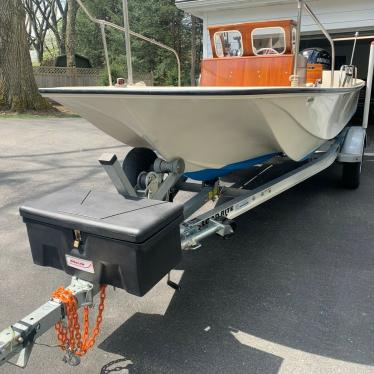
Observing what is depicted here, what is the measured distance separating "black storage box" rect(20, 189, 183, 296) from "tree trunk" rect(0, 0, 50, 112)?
37.8 feet

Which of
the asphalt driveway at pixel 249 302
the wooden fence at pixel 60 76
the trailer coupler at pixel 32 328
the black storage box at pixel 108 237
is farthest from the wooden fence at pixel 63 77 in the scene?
the trailer coupler at pixel 32 328

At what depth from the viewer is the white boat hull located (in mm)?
2609

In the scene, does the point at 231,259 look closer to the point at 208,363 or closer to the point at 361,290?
the point at 361,290

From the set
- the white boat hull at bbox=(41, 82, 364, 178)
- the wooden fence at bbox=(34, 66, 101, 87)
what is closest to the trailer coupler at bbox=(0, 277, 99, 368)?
the white boat hull at bbox=(41, 82, 364, 178)

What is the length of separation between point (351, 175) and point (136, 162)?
10.0 feet

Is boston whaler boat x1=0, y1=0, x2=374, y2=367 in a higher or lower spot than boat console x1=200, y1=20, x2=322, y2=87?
lower

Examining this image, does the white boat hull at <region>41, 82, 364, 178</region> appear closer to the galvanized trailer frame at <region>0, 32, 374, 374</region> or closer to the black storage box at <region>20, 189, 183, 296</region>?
the galvanized trailer frame at <region>0, 32, 374, 374</region>

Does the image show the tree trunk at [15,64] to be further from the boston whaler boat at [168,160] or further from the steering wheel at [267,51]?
the steering wheel at [267,51]

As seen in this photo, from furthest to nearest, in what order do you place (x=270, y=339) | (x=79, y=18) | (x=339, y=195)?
(x=79, y=18), (x=339, y=195), (x=270, y=339)

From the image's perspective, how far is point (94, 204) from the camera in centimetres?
229

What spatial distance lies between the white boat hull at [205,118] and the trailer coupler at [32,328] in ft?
4.23

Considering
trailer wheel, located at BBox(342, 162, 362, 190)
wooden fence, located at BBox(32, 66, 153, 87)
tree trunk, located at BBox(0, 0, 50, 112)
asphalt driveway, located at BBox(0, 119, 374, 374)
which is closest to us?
asphalt driveway, located at BBox(0, 119, 374, 374)

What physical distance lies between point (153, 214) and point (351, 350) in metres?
1.36

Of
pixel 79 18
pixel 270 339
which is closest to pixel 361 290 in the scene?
pixel 270 339
